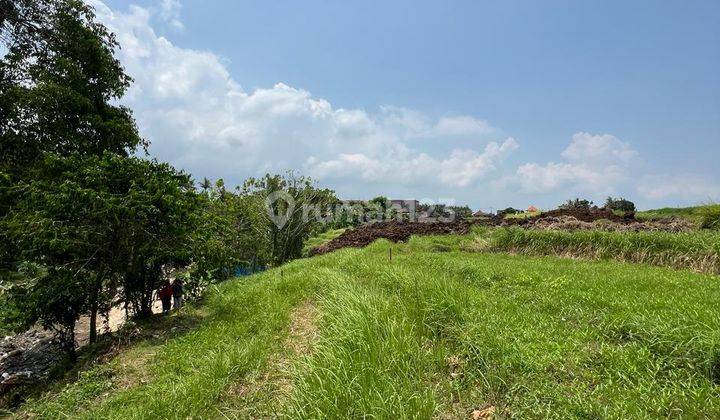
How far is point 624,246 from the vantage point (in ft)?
33.0

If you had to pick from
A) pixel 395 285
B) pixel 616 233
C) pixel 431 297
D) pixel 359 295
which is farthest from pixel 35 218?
pixel 616 233

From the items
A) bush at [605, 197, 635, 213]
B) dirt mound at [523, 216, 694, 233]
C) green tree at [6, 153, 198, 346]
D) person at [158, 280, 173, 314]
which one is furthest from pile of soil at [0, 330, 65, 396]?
bush at [605, 197, 635, 213]

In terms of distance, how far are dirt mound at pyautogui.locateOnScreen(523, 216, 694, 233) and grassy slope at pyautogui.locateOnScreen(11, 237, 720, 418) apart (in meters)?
4.95

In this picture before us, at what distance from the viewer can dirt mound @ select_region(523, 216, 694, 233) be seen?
1179 centimetres

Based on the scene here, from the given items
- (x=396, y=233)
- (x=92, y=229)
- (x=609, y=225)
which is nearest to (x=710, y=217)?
(x=609, y=225)

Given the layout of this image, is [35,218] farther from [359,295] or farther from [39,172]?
[359,295]

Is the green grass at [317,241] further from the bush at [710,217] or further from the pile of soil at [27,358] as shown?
the bush at [710,217]

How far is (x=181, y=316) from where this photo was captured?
9172 mm

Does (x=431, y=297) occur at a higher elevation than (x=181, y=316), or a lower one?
higher

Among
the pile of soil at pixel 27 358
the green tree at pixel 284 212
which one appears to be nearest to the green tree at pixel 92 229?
the pile of soil at pixel 27 358

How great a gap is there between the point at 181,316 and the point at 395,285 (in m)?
4.90

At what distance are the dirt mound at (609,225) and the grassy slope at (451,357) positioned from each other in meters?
4.95

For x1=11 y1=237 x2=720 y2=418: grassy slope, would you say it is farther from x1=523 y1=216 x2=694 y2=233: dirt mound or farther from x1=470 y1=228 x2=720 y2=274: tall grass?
x1=523 y1=216 x2=694 y2=233: dirt mound

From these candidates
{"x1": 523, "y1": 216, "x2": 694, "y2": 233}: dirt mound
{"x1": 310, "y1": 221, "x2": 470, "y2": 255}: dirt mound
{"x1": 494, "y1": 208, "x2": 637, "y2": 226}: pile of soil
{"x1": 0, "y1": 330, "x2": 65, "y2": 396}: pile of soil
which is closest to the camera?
{"x1": 0, "y1": 330, "x2": 65, "y2": 396}: pile of soil
